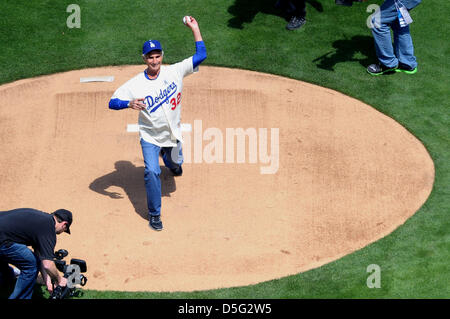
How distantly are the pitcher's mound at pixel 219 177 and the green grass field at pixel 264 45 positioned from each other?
1.13 feet

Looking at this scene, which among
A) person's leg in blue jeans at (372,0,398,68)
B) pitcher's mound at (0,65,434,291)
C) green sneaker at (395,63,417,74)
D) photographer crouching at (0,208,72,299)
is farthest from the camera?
green sneaker at (395,63,417,74)

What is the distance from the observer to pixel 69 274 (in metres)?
8.02

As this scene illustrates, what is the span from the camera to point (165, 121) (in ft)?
29.6

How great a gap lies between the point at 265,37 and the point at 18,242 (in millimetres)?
7195

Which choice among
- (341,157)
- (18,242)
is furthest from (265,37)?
(18,242)

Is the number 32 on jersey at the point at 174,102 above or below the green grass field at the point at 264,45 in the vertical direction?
above

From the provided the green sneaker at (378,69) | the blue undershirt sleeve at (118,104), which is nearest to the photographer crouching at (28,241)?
the blue undershirt sleeve at (118,104)

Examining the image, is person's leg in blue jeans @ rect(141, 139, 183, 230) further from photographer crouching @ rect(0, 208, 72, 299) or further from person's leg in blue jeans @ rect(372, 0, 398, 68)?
person's leg in blue jeans @ rect(372, 0, 398, 68)

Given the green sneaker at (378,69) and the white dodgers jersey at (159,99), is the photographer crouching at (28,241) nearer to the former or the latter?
the white dodgers jersey at (159,99)

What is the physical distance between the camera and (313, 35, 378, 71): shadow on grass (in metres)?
12.7

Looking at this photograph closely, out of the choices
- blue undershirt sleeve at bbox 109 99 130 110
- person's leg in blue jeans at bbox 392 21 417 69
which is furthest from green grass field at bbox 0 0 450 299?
blue undershirt sleeve at bbox 109 99 130 110

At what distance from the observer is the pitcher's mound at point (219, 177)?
899cm

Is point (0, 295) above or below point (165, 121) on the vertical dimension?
below

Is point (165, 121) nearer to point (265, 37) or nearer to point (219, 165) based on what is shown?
point (219, 165)
